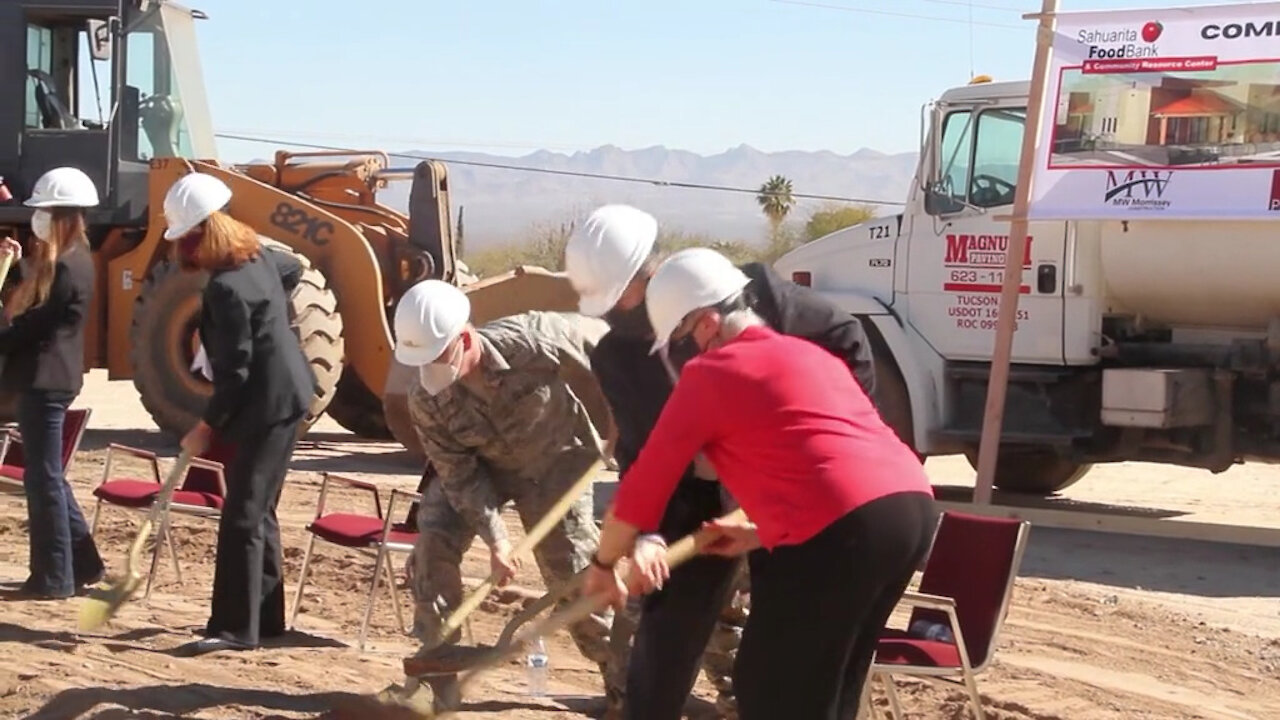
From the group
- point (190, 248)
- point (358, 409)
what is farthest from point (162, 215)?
point (190, 248)

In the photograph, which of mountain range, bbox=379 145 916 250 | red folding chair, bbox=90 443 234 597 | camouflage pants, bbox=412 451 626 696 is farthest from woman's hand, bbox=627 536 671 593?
mountain range, bbox=379 145 916 250

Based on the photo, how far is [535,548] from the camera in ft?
21.2

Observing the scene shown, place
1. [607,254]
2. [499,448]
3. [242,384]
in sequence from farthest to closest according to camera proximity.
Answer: [242,384] < [499,448] < [607,254]

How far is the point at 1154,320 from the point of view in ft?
37.0

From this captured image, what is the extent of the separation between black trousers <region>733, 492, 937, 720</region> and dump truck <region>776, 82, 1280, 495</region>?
6146 mm

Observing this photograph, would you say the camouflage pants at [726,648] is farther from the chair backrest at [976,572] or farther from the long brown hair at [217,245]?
the long brown hair at [217,245]

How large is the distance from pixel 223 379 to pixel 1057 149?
539cm

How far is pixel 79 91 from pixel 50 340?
21.9 feet

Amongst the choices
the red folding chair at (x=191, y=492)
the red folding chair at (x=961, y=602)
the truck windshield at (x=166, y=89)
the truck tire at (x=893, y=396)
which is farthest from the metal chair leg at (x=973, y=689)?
the truck windshield at (x=166, y=89)

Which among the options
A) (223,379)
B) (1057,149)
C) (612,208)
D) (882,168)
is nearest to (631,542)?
(612,208)

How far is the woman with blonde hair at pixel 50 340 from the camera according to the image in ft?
26.4

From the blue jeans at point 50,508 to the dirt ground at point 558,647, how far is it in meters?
0.17

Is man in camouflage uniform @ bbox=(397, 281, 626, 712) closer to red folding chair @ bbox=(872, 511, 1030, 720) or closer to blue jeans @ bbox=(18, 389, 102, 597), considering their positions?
red folding chair @ bbox=(872, 511, 1030, 720)

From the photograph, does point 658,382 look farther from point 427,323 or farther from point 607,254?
point 427,323
